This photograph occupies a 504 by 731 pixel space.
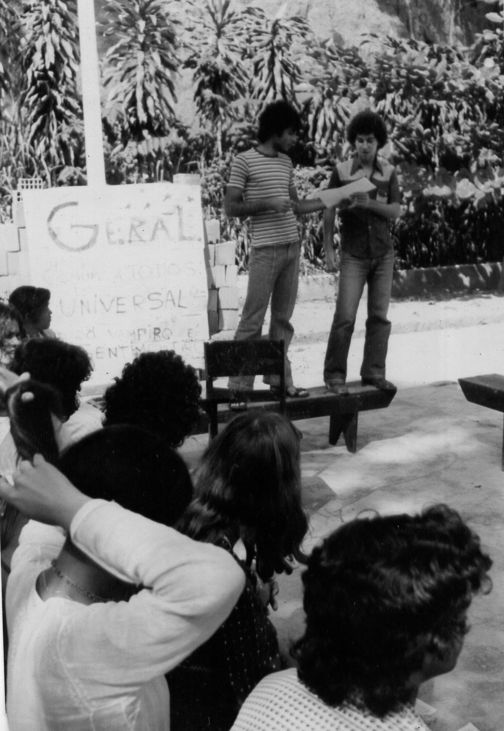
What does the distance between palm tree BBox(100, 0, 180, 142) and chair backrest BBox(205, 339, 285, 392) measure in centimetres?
173

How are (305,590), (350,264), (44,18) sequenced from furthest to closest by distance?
(350,264) → (44,18) → (305,590)

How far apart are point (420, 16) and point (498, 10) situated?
72cm

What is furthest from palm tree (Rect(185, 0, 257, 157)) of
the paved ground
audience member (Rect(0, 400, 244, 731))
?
audience member (Rect(0, 400, 244, 731))

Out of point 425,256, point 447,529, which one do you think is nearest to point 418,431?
point 447,529

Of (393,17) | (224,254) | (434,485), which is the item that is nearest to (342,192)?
(434,485)

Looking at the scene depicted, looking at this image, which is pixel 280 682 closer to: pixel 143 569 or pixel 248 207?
Result: pixel 143 569

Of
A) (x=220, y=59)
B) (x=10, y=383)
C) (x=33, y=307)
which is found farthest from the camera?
(x=220, y=59)

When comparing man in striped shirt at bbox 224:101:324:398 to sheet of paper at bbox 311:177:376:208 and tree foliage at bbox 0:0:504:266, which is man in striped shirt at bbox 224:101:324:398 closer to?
sheet of paper at bbox 311:177:376:208

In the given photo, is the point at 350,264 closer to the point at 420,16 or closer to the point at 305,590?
the point at 420,16

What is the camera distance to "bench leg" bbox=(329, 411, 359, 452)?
4.70 meters

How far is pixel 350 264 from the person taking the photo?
4770 millimetres

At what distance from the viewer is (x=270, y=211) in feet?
15.2

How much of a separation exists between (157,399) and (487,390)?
2.27m

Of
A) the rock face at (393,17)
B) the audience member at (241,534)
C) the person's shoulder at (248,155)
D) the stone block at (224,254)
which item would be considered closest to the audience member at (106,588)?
the audience member at (241,534)
